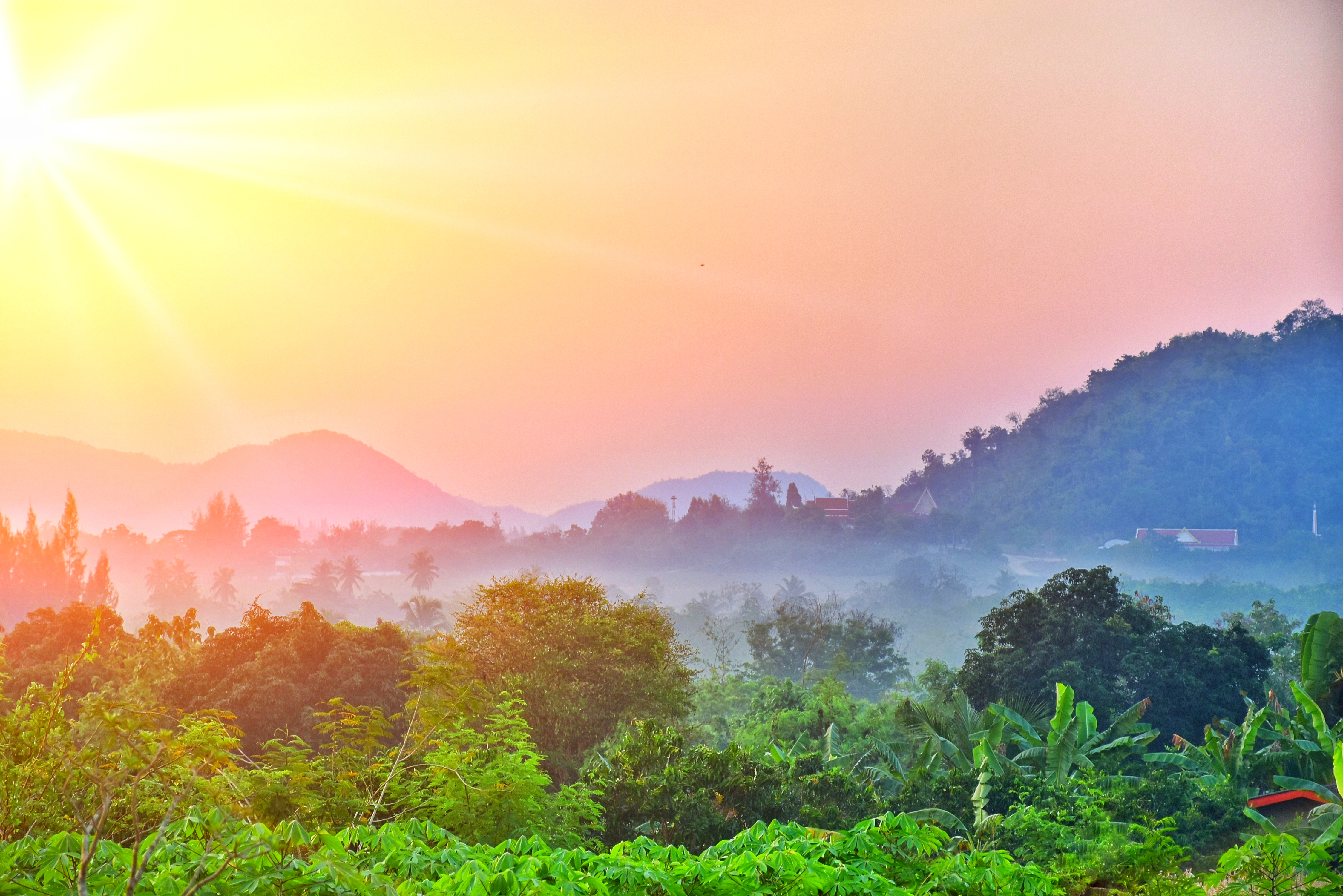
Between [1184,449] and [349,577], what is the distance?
51.9 meters

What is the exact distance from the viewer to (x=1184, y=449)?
4947 cm

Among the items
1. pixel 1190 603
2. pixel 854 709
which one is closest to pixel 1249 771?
pixel 854 709

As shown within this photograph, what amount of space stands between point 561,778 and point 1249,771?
7.74m

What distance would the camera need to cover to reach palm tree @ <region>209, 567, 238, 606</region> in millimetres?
53500

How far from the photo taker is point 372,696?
516 inches

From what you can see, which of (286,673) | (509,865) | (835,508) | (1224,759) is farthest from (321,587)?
(509,865)

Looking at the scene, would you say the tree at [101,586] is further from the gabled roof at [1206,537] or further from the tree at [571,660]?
the gabled roof at [1206,537]

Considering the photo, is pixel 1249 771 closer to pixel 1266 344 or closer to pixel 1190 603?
pixel 1190 603

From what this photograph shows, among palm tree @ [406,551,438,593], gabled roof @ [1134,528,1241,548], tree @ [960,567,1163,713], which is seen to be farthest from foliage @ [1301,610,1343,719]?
palm tree @ [406,551,438,593]

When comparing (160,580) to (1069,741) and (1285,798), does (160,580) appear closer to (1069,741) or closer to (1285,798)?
(1069,741)

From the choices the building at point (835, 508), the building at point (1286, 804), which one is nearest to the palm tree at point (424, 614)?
the building at point (835, 508)

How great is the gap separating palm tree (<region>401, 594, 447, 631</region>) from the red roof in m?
35.9

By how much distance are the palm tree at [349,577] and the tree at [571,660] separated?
47.9m

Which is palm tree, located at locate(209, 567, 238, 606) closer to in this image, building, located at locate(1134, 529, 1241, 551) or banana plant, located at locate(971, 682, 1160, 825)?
banana plant, located at locate(971, 682, 1160, 825)
